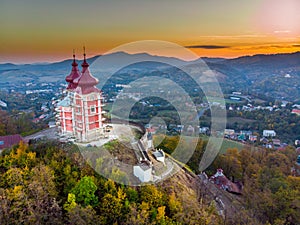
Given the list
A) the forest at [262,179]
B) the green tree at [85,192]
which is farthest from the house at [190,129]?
the green tree at [85,192]

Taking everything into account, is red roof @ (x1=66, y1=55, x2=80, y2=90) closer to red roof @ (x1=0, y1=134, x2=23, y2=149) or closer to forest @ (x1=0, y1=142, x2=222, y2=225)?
forest @ (x1=0, y1=142, x2=222, y2=225)

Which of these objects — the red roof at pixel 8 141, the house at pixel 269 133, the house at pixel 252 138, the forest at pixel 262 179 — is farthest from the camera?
the house at pixel 269 133

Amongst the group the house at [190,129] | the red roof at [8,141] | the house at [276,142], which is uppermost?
the red roof at [8,141]

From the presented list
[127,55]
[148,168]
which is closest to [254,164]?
[148,168]

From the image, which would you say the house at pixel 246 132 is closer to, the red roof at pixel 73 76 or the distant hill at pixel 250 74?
the distant hill at pixel 250 74

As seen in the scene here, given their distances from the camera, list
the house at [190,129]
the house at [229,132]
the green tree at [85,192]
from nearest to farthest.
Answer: the green tree at [85,192] → the house at [190,129] → the house at [229,132]

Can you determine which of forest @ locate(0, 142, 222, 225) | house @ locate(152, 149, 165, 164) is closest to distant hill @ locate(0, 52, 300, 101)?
house @ locate(152, 149, 165, 164)

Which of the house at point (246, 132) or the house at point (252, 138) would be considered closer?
the house at point (252, 138)
